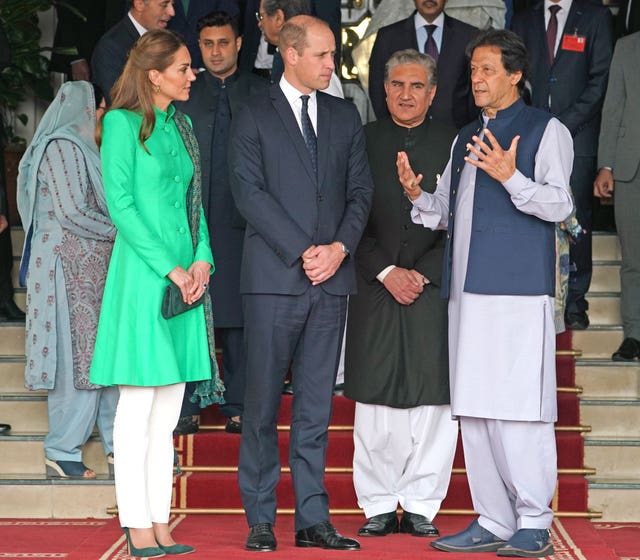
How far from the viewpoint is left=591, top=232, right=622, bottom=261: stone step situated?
7.46 metres

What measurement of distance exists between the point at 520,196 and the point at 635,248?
2127 mm

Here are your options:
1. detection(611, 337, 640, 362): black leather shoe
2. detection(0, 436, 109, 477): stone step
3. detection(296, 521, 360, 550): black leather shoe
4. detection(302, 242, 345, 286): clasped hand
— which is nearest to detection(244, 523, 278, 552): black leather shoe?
detection(296, 521, 360, 550): black leather shoe

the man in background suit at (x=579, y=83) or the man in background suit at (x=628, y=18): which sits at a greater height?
the man in background suit at (x=628, y=18)

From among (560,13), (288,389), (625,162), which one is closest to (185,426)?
(288,389)

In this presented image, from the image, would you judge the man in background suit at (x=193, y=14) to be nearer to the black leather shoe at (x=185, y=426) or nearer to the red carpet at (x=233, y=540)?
the black leather shoe at (x=185, y=426)

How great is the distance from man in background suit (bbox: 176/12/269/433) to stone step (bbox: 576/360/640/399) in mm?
1645

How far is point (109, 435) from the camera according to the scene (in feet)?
19.2

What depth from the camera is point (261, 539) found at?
4.85 metres

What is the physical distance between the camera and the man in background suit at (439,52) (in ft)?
21.4

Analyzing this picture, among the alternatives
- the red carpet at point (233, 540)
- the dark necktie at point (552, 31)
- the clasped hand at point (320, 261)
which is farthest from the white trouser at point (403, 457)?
the dark necktie at point (552, 31)

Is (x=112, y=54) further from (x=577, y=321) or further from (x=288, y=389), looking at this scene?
(x=577, y=321)

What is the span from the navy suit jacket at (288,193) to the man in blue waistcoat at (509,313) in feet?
0.79

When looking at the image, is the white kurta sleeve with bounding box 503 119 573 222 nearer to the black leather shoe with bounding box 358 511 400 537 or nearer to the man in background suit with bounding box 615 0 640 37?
the black leather shoe with bounding box 358 511 400 537

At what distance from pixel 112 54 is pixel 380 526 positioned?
272 cm
